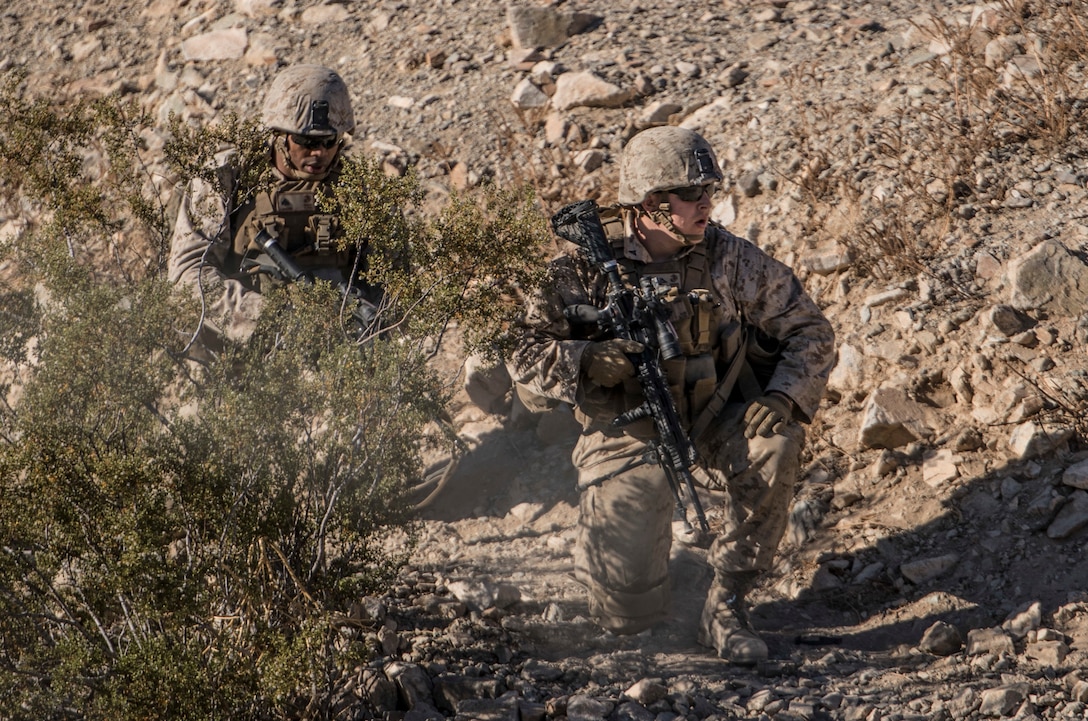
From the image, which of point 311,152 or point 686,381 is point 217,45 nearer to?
point 311,152

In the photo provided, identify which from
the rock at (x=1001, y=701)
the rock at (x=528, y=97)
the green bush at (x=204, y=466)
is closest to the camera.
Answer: the green bush at (x=204, y=466)

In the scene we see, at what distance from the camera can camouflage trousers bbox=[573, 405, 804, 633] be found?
3.98 m

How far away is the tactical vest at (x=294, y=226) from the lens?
5.06 meters

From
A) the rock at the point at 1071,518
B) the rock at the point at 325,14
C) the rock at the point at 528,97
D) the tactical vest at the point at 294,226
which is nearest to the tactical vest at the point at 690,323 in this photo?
the rock at the point at 1071,518

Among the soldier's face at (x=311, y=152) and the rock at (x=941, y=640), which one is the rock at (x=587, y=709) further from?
the soldier's face at (x=311, y=152)

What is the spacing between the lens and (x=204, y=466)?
10.5 feet

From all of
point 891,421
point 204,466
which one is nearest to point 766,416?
point 891,421

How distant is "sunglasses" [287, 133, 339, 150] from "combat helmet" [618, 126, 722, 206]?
169 cm

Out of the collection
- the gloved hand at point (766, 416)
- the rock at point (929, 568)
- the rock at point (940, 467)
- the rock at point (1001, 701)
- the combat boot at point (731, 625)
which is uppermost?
the gloved hand at point (766, 416)

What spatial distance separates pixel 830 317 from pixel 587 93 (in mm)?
2579

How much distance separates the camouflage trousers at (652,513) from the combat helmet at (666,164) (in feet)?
2.92

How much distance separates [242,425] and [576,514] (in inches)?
83.2

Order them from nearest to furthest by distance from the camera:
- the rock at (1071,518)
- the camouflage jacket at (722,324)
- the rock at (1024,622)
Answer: the rock at (1024,622) → the camouflage jacket at (722,324) → the rock at (1071,518)

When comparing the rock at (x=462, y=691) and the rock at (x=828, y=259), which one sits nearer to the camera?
the rock at (x=462, y=691)
